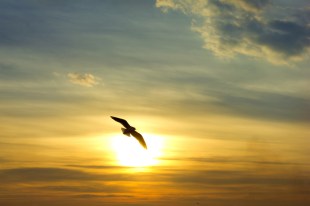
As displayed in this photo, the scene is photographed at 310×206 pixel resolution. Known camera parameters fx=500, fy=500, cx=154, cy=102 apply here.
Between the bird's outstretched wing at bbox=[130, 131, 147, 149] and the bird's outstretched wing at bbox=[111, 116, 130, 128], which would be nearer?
the bird's outstretched wing at bbox=[111, 116, 130, 128]

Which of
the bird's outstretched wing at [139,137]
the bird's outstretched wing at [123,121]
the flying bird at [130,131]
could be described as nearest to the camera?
the bird's outstretched wing at [123,121]

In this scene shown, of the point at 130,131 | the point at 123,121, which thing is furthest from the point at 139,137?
the point at 123,121

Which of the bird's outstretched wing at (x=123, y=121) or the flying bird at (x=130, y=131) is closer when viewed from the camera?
the bird's outstretched wing at (x=123, y=121)

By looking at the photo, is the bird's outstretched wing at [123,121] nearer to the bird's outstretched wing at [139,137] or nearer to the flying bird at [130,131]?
the flying bird at [130,131]

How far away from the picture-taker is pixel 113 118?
94.1 meters

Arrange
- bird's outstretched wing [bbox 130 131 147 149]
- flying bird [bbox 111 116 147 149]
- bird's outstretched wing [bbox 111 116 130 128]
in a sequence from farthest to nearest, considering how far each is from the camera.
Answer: bird's outstretched wing [bbox 130 131 147 149], flying bird [bbox 111 116 147 149], bird's outstretched wing [bbox 111 116 130 128]

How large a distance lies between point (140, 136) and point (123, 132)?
5699 mm

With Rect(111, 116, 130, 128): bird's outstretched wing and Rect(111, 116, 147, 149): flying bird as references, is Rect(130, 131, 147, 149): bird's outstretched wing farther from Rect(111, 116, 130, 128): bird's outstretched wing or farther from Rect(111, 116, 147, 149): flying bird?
Rect(111, 116, 130, 128): bird's outstretched wing

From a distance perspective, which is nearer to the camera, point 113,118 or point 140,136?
point 113,118

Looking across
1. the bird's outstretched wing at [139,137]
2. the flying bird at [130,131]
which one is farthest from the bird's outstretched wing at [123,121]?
the bird's outstretched wing at [139,137]

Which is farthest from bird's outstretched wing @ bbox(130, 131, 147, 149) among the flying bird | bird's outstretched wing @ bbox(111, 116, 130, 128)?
bird's outstretched wing @ bbox(111, 116, 130, 128)

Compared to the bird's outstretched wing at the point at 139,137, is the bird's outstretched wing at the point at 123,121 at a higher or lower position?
higher

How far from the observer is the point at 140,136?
10350cm

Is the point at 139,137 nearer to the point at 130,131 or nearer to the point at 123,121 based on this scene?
the point at 130,131
